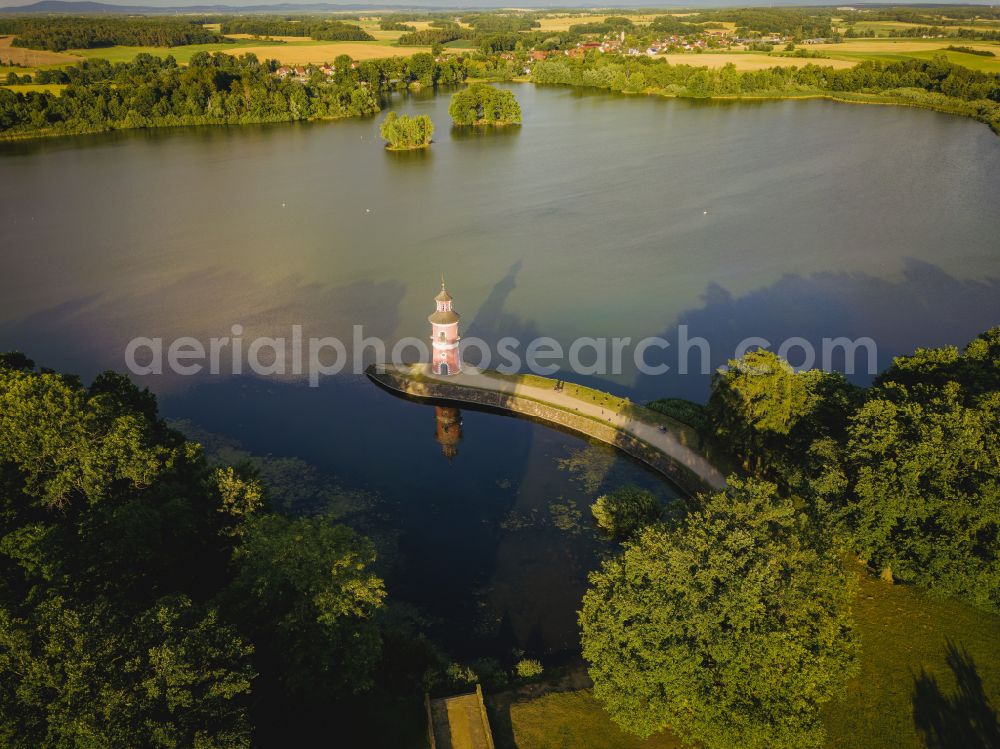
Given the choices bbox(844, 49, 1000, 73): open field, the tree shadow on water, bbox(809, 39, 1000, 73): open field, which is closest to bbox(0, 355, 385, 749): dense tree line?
the tree shadow on water

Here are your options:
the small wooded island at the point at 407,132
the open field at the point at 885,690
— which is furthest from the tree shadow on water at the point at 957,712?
the small wooded island at the point at 407,132

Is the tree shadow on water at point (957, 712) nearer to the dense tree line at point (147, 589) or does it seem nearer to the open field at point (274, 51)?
the dense tree line at point (147, 589)

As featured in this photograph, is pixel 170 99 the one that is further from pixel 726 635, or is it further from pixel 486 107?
pixel 726 635

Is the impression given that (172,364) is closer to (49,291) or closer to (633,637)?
(49,291)

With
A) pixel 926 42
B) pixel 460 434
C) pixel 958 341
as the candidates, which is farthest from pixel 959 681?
pixel 926 42

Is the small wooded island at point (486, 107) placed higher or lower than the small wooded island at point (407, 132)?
higher
